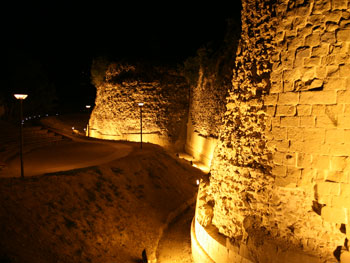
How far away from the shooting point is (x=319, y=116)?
3971 millimetres

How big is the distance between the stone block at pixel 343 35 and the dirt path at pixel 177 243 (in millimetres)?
5927

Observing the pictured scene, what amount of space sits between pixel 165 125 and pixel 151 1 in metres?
10.6

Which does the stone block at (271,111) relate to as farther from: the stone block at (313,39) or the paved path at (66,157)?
the paved path at (66,157)

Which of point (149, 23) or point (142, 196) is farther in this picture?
point (149, 23)

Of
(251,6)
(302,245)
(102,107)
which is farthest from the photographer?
(102,107)

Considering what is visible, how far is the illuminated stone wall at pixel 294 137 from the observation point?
12.8 ft

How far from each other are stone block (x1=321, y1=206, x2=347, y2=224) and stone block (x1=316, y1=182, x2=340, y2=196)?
0.21 meters

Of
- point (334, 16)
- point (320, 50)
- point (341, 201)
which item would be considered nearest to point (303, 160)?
point (341, 201)

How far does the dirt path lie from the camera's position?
750 cm

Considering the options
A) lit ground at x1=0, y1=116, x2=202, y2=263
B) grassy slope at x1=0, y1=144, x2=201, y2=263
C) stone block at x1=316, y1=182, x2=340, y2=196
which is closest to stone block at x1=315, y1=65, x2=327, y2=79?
stone block at x1=316, y1=182, x2=340, y2=196

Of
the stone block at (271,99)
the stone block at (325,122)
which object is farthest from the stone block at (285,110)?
the stone block at (325,122)

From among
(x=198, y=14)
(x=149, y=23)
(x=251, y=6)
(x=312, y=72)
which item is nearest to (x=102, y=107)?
(x=149, y=23)

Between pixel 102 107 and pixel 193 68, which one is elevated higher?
pixel 193 68

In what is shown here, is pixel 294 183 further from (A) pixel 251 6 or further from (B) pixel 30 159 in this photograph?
(B) pixel 30 159
